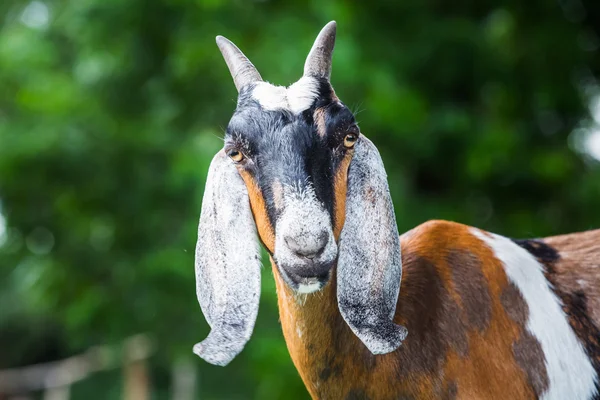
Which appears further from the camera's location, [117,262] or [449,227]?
[117,262]

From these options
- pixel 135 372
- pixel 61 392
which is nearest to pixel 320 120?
pixel 135 372

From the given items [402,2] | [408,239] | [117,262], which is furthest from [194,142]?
[408,239]

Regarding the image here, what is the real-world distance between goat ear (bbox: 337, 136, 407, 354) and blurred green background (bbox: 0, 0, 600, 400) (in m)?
4.45

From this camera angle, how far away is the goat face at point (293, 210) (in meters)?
3.37

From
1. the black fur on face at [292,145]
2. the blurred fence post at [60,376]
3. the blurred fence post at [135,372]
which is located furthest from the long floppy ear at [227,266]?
the blurred fence post at [60,376]

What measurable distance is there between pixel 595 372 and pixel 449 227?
3.30 feet

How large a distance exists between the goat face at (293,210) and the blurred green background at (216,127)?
4479mm

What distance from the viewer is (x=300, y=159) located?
3375 mm

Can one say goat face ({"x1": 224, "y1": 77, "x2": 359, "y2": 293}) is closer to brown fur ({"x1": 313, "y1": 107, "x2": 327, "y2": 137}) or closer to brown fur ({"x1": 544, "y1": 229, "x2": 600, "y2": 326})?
brown fur ({"x1": 313, "y1": 107, "x2": 327, "y2": 137})

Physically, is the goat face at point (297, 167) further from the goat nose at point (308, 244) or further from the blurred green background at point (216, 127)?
the blurred green background at point (216, 127)

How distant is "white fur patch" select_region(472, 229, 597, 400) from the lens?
154 inches

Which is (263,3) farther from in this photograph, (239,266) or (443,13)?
(239,266)

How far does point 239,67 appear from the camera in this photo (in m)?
3.83

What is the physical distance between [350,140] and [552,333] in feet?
4.68
